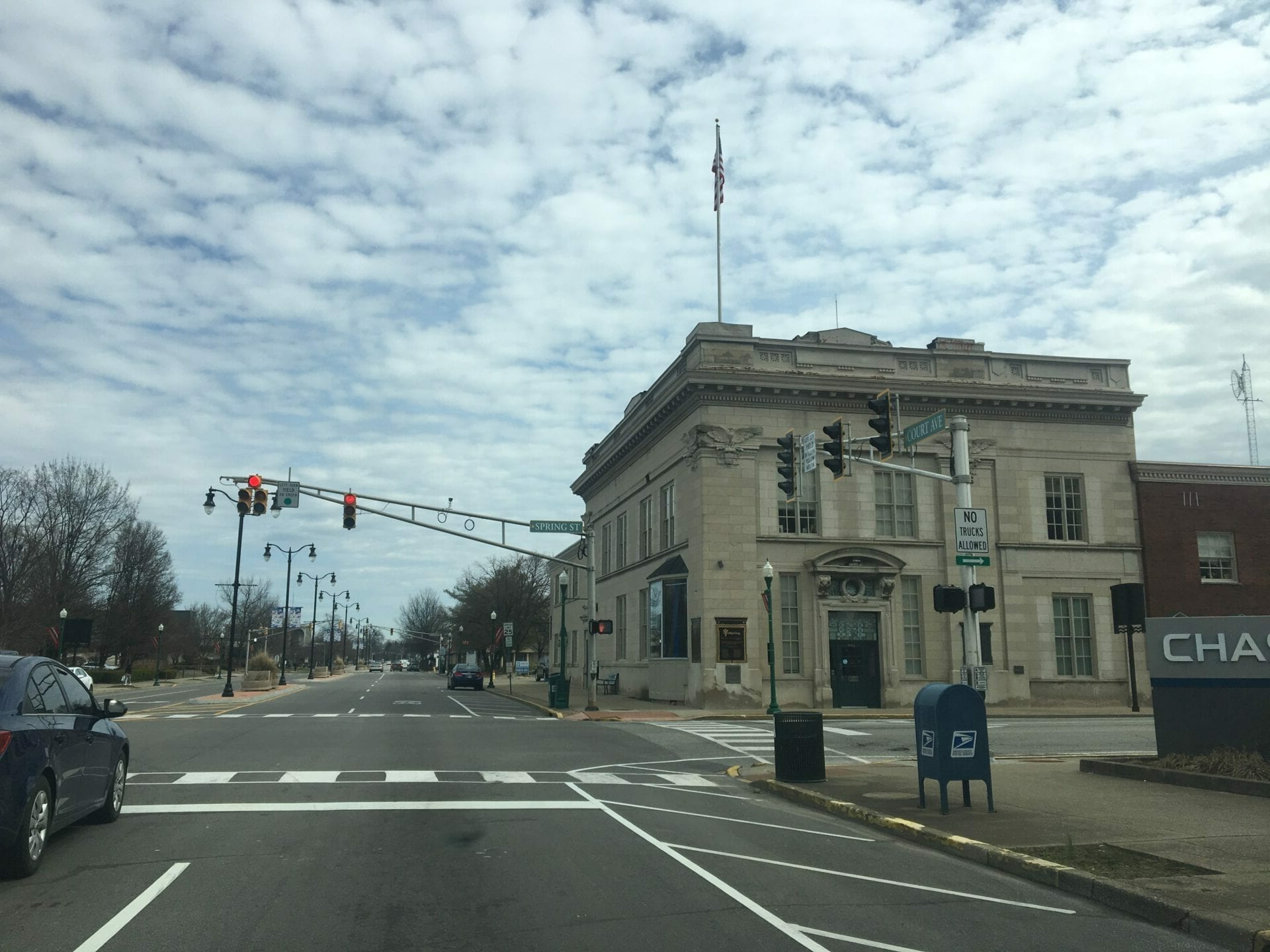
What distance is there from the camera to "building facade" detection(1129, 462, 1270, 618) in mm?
37688

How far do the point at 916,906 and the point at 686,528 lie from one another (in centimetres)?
2896

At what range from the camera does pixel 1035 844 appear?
31.1 feet

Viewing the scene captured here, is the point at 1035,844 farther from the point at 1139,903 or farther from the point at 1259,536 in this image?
the point at 1259,536

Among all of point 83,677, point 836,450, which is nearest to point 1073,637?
point 836,450

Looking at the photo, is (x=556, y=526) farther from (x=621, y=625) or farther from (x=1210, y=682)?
(x=1210, y=682)

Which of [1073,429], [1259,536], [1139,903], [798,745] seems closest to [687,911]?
[1139,903]

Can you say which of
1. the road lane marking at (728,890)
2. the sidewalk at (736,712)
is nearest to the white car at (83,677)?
the road lane marking at (728,890)

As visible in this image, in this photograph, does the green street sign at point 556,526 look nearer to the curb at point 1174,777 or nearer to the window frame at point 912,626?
the window frame at point 912,626

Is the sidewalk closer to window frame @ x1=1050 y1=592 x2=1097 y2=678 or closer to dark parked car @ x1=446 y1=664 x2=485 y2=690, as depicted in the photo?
window frame @ x1=1050 y1=592 x2=1097 y2=678

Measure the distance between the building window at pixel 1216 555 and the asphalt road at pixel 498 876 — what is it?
30.4 m

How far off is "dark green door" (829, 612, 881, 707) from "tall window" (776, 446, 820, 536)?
3.17 metres

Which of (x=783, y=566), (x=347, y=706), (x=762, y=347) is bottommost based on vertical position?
(x=347, y=706)

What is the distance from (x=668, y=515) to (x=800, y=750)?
25.4 m

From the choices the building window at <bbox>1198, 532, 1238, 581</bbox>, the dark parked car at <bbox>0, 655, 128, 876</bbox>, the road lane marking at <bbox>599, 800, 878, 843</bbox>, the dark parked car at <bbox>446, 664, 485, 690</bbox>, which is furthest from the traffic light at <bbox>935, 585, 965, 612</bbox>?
the dark parked car at <bbox>446, 664, 485, 690</bbox>
